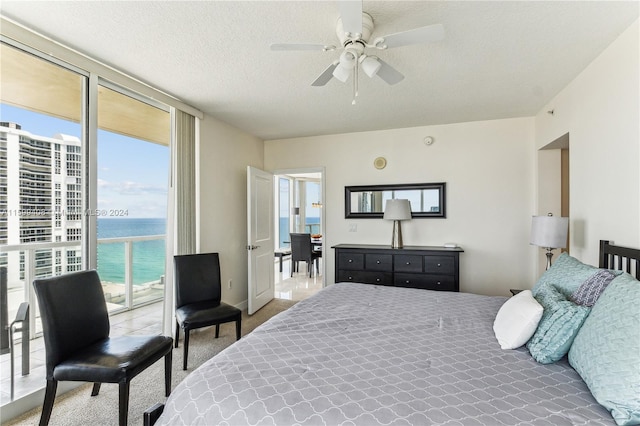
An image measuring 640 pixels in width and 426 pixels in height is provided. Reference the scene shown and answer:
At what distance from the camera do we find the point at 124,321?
380 centimetres

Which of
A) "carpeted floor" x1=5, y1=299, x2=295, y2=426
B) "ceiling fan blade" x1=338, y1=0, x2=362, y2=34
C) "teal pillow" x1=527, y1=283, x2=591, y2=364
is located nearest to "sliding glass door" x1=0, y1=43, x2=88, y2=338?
"carpeted floor" x1=5, y1=299, x2=295, y2=426

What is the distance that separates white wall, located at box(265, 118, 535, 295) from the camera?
3.90 metres

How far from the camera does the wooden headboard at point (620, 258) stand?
6.03 ft

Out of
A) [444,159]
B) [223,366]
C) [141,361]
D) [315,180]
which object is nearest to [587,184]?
[444,159]

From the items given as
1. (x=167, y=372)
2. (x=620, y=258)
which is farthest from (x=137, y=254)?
(x=620, y=258)

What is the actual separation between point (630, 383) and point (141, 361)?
233cm

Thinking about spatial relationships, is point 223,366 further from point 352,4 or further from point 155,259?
point 155,259

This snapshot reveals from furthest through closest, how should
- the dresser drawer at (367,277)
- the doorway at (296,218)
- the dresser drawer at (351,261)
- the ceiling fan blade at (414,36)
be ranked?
the doorway at (296,218) → the dresser drawer at (351,261) → the dresser drawer at (367,277) → the ceiling fan blade at (414,36)

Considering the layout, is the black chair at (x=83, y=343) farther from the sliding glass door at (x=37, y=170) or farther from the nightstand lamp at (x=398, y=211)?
the nightstand lamp at (x=398, y=211)

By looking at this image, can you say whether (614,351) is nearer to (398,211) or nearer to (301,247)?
(398,211)

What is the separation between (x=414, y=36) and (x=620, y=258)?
1.96 m

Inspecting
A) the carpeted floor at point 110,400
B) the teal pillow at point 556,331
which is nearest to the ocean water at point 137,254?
the carpeted floor at point 110,400

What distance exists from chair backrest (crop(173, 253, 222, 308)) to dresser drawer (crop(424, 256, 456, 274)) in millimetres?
2501

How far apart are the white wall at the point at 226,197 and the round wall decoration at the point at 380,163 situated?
6.13 feet
